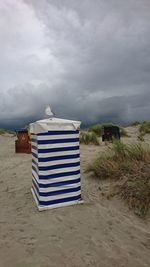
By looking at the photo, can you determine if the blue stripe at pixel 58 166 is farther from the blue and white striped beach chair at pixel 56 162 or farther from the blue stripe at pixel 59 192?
the blue stripe at pixel 59 192

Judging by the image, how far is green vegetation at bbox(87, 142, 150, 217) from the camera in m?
3.95

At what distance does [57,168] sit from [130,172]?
147 cm

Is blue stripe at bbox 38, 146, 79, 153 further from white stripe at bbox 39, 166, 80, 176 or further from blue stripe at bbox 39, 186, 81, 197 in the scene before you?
blue stripe at bbox 39, 186, 81, 197

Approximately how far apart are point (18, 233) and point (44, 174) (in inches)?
36.9

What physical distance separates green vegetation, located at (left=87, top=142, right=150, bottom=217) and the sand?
0.61 feet

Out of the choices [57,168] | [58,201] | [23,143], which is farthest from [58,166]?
[23,143]

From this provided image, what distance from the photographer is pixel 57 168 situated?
3938 mm

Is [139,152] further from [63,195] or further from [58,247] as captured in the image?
[58,247]

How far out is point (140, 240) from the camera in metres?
3.10

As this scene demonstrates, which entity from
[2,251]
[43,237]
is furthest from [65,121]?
[2,251]

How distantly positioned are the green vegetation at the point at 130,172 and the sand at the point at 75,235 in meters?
0.19

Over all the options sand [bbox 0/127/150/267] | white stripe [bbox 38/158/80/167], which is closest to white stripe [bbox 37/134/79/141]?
white stripe [bbox 38/158/80/167]

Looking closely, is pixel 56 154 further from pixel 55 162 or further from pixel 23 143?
pixel 23 143

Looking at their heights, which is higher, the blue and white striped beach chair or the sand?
the blue and white striped beach chair
